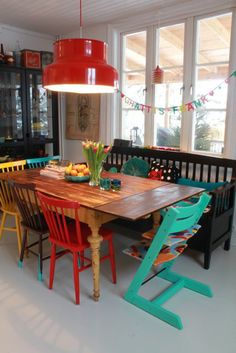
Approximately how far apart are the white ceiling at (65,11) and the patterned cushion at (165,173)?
1821mm

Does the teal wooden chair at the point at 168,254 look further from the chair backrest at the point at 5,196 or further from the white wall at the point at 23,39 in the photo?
the white wall at the point at 23,39

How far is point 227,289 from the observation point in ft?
8.16

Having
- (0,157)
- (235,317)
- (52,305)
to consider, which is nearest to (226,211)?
(235,317)

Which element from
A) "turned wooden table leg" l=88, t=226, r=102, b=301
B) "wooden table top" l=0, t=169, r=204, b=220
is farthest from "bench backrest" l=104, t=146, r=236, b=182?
"turned wooden table leg" l=88, t=226, r=102, b=301

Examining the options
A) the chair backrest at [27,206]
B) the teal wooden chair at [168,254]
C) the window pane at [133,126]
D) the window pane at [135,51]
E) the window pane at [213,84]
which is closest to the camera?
the teal wooden chair at [168,254]

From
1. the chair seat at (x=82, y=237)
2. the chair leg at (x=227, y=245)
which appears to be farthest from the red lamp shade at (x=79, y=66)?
the chair leg at (x=227, y=245)

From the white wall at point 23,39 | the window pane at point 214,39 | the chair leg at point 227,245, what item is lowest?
the chair leg at point 227,245

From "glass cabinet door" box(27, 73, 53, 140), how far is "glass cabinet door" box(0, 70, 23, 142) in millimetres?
153

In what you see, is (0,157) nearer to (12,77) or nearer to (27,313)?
(12,77)

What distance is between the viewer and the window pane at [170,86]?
3.72 m

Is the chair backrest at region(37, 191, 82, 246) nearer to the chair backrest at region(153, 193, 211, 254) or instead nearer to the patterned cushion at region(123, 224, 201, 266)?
the patterned cushion at region(123, 224, 201, 266)

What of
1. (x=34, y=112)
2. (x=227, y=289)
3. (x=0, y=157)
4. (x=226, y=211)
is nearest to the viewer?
(x=227, y=289)

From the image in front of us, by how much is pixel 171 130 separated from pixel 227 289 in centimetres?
207

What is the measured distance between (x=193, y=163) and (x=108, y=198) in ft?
5.04
